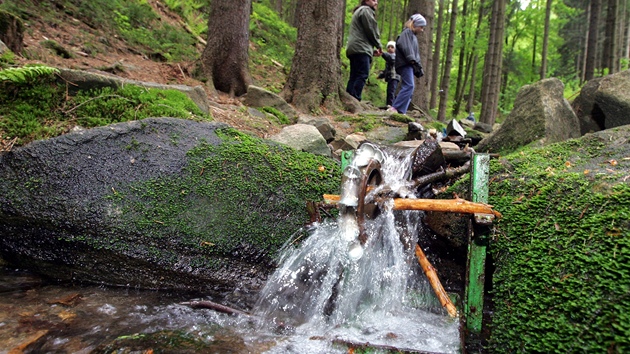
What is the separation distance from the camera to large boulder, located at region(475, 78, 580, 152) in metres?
4.41

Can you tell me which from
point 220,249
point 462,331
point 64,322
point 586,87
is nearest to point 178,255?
point 220,249

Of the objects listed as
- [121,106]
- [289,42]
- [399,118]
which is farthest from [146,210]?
[289,42]

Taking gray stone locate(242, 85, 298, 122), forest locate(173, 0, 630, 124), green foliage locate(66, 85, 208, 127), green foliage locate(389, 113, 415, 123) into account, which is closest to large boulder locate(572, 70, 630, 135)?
forest locate(173, 0, 630, 124)

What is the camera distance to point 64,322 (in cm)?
224

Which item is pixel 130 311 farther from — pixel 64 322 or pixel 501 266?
pixel 501 266

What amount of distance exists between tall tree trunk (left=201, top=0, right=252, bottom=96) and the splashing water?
478cm

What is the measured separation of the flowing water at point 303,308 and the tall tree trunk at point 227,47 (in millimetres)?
4768

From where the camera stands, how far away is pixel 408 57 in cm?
809

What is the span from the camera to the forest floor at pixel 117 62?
5.23 m

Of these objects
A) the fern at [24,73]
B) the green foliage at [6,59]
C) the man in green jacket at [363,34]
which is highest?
the man in green jacket at [363,34]

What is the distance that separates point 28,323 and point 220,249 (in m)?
1.18

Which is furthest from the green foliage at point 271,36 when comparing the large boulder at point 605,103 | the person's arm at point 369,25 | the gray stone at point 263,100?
the large boulder at point 605,103

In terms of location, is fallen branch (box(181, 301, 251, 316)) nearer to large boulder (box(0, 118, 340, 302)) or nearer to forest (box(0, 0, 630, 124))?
large boulder (box(0, 118, 340, 302))

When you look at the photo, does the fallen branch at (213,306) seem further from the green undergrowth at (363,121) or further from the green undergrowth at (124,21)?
the green undergrowth at (124,21)
